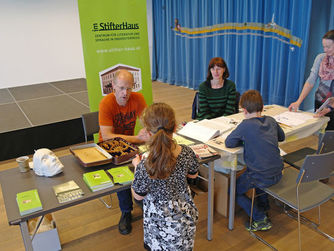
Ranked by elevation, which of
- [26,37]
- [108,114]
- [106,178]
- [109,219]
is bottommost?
[109,219]

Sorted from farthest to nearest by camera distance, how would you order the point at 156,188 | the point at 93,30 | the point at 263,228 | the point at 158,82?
the point at 158,82 → the point at 93,30 → the point at 263,228 → the point at 156,188

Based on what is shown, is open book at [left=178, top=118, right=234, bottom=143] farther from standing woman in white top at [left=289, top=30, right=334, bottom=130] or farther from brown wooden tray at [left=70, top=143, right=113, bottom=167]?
standing woman in white top at [left=289, top=30, right=334, bottom=130]

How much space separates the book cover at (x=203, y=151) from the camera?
1.89m

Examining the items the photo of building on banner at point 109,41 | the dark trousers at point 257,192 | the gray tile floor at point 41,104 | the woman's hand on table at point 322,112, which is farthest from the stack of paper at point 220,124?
the gray tile floor at point 41,104

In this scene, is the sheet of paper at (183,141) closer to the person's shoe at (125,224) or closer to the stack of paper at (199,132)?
the stack of paper at (199,132)

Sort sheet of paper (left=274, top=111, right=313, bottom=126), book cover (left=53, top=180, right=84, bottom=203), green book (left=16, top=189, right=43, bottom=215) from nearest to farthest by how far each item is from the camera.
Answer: green book (left=16, top=189, right=43, bottom=215)
book cover (left=53, top=180, right=84, bottom=203)
sheet of paper (left=274, top=111, right=313, bottom=126)

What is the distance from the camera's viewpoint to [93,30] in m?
2.94

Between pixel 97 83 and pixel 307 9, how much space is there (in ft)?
10.4

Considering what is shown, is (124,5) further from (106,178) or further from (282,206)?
(282,206)

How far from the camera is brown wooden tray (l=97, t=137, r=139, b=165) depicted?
72.3 inches

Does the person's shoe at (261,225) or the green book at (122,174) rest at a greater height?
the green book at (122,174)

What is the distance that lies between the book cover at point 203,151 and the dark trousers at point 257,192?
1.24 feet

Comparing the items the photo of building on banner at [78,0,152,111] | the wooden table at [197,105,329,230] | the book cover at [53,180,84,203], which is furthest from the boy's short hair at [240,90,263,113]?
the photo of building on banner at [78,0,152,111]

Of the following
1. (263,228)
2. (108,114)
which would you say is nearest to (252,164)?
(263,228)
